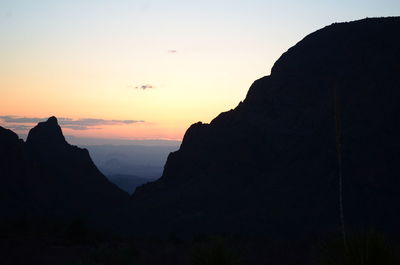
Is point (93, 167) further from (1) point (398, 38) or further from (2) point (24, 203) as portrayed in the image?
(1) point (398, 38)

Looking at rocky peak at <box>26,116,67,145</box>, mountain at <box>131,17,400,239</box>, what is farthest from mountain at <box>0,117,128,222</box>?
mountain at <box>131,17,400,239</box>

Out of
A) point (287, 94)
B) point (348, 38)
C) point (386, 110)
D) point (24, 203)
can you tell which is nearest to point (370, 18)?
point (348, 38)

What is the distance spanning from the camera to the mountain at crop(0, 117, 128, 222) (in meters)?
58.4

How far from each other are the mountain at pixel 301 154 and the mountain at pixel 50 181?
758cm

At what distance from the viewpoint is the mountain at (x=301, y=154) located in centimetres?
4762

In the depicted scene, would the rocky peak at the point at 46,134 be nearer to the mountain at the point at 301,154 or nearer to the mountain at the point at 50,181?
the mountain at the point at 50,181

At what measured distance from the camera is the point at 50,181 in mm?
67875

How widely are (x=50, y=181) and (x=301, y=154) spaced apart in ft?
120

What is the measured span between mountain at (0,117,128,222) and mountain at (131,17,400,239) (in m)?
7.58

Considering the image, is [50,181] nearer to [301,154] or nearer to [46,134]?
[46,134]

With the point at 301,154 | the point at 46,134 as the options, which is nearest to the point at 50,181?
the point at 46,134

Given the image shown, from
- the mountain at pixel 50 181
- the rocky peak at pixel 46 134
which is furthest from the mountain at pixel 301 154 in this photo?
the rocky peak at pixel 46 134

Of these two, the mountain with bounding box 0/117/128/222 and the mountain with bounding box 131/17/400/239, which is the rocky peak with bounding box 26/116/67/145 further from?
the mountain with bounding box 131/17/400/239

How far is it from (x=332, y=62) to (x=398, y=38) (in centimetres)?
1024
